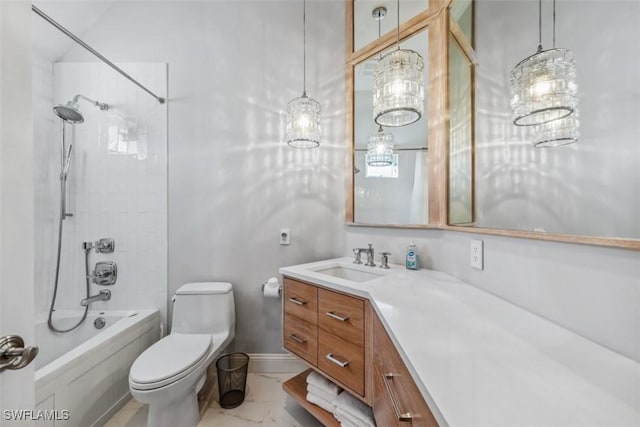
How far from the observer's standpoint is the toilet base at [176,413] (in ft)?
4.23

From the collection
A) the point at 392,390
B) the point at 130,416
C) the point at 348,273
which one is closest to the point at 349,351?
the point at 392,390

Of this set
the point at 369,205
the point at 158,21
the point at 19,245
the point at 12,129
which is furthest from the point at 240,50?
the point at 19,245

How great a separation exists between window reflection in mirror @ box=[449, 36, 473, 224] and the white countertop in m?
0.54

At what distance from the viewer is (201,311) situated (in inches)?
65.2

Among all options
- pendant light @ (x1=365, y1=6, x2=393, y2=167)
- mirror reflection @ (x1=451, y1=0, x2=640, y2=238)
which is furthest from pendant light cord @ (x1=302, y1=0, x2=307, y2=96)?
mirror reflection @ (x1=451, y1=0, x2=640, y2=238)

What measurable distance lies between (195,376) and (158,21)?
2.47 meters

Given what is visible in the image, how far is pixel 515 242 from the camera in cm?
87

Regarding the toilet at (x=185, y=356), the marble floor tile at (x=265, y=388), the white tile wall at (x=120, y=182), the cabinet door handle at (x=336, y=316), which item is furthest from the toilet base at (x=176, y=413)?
the cabinet door handle at (x=336, y=316)

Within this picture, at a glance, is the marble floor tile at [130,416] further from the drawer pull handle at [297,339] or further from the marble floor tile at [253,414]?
the drawer pull handle at [297,339]

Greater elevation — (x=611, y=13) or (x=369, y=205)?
(x=611, y=13)

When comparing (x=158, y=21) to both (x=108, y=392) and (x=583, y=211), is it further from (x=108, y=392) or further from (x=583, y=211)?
(x=583, y=211)

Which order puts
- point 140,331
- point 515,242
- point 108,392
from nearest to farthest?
point 515,242 < point 108,392 < point 140,331

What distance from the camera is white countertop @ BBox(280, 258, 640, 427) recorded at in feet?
1.28

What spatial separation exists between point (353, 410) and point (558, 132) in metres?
1.39
